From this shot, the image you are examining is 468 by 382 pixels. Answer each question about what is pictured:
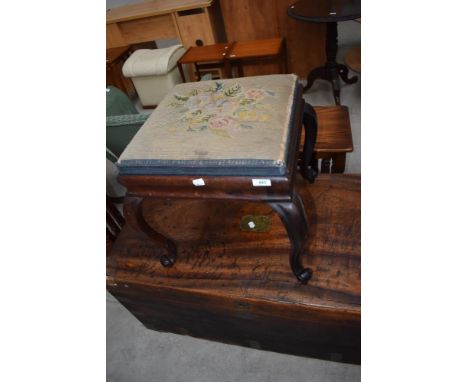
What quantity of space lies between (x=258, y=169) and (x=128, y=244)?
0.79 meters

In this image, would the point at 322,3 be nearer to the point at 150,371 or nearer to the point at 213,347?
the point at 213,347

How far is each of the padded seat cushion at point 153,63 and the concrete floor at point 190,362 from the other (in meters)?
1.95

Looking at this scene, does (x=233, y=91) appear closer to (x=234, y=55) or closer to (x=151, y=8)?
(x=234, y=55)

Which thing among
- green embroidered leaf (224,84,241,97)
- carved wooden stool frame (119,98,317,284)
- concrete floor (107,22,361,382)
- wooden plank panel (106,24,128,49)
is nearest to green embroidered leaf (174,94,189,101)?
green embroidered leaf (224,84,241,97)

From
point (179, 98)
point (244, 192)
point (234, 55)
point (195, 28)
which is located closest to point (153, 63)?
point (195, 28)

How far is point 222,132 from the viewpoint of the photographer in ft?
2.48

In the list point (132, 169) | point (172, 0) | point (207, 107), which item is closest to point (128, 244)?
point (132, 169)

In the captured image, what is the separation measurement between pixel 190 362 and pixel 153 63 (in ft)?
7.60

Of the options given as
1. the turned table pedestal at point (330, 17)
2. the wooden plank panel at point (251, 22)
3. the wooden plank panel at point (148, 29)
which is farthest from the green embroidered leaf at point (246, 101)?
the wooden plank panel at point (148, 29)

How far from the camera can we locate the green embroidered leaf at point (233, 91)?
88 centimetres

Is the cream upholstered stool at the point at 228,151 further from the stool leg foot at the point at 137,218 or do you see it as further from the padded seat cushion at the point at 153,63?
the padded seat cushion at the point at 153,63

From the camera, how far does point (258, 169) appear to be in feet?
2.23

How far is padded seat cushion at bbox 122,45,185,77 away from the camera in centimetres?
271
